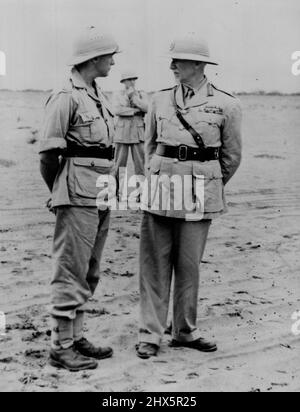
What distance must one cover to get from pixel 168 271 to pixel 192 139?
91 cm

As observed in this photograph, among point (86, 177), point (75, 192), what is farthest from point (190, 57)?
point (75, 192)

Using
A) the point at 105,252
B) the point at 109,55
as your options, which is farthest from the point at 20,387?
the point at 105,252

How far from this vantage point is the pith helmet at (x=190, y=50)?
421 cm

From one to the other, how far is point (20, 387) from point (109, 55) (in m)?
2.02

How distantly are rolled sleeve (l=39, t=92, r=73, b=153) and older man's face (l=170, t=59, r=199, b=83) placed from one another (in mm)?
746

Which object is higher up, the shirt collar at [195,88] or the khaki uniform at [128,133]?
the shirt collar at [195,88]

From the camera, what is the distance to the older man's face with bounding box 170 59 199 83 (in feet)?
14.0

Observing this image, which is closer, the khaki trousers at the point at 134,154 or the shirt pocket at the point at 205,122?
the shirt pocket at the point at 205,122

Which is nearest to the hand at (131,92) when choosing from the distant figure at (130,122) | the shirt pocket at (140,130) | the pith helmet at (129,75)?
the distant figure at (130,122)

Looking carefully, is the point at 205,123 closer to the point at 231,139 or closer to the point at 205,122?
the point at 205,122

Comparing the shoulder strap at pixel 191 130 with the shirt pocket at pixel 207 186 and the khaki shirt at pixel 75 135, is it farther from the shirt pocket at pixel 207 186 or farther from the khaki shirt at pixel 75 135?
the khaki shirt at pixel 75 135

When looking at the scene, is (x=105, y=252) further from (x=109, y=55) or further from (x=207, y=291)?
(x=109, y=55)

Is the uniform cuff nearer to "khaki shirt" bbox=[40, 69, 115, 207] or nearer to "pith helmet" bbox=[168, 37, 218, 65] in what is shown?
"khaki shirt" bbox=[40, 69, 115, 207]

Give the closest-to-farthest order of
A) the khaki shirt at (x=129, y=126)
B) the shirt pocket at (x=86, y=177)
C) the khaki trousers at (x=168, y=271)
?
the shirt pocket at (x=86, y=177) → the khaki trousers at (x=168, y=271) → the khaki shirt at (x=129, y=126)
